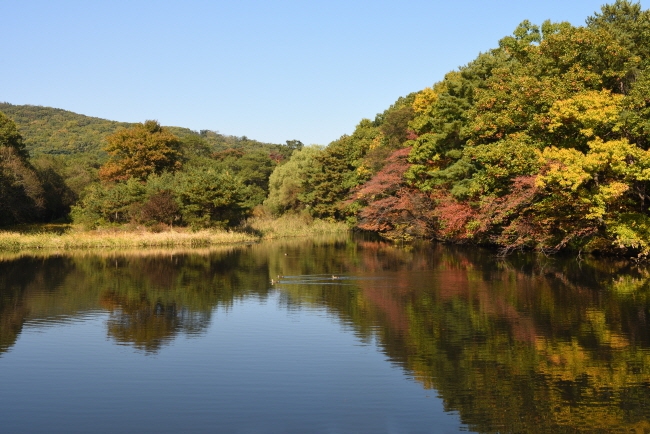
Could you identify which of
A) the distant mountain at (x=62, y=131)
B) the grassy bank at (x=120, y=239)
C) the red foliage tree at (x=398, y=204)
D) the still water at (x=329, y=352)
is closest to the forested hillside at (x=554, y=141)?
the red foliage tree at (x=398, y=204)

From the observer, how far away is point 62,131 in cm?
13825

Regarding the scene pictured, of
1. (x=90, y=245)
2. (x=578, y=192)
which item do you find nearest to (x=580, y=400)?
(x=578, y=192)

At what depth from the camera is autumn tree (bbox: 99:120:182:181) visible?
63.0m

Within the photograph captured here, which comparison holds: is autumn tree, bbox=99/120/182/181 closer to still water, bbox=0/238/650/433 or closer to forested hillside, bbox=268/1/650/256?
forested hillside, bbox=268/1/650/256

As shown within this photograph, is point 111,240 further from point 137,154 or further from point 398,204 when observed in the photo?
point 398,204

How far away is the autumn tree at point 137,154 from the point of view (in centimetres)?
6297

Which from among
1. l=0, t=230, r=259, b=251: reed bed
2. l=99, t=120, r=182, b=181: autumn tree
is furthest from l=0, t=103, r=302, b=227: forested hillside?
l=0, t=230, r=259, b=251: reed bed

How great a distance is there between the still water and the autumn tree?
34.4m

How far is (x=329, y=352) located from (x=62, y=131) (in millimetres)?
136226

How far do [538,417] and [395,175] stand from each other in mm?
Answer: 43197

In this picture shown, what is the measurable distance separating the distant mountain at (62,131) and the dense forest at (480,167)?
4841 cm

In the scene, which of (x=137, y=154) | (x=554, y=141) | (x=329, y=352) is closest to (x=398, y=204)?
(x=554, y=141)

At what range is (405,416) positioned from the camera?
10.8m

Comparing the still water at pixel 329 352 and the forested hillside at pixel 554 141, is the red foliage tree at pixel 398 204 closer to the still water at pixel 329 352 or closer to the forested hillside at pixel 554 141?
the forested hillside at pixel 554 141
